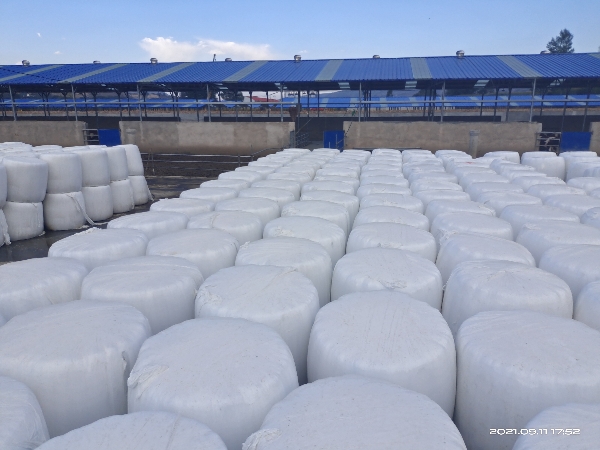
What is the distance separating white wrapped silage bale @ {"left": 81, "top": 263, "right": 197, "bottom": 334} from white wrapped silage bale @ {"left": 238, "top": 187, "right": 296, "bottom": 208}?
2.53m

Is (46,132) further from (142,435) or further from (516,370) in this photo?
(516,370)

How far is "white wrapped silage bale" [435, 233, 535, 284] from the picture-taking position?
3096 mm

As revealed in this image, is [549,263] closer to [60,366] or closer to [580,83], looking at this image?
[60,366]

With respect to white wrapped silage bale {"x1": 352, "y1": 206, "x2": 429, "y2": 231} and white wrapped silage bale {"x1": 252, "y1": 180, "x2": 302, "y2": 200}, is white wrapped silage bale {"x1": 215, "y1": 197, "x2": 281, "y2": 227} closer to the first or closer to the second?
white wrapped silage bale {"x1": 252, "y1": 180, "x2": 302, "y2": 200}

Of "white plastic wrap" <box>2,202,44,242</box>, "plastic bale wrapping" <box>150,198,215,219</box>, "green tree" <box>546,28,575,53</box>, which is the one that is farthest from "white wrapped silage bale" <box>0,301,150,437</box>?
"green tree" <box>546,28,575,53</box>

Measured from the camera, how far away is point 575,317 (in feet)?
8.36

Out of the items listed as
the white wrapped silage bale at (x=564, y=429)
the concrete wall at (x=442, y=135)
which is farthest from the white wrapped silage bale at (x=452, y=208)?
the concrete wall at (x=442, y=135)

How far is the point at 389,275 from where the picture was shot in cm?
269

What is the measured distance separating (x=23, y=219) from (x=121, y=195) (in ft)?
8.00

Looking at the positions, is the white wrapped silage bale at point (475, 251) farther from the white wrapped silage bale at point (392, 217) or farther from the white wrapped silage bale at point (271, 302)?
the white wrapped silage bale at point (271, 302)

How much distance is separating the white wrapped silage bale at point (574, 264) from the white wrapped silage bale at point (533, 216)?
34.5 inches

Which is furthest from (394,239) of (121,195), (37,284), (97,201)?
(121,195)

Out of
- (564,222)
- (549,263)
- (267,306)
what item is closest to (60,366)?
(267,306)

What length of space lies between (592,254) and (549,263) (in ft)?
0.99
